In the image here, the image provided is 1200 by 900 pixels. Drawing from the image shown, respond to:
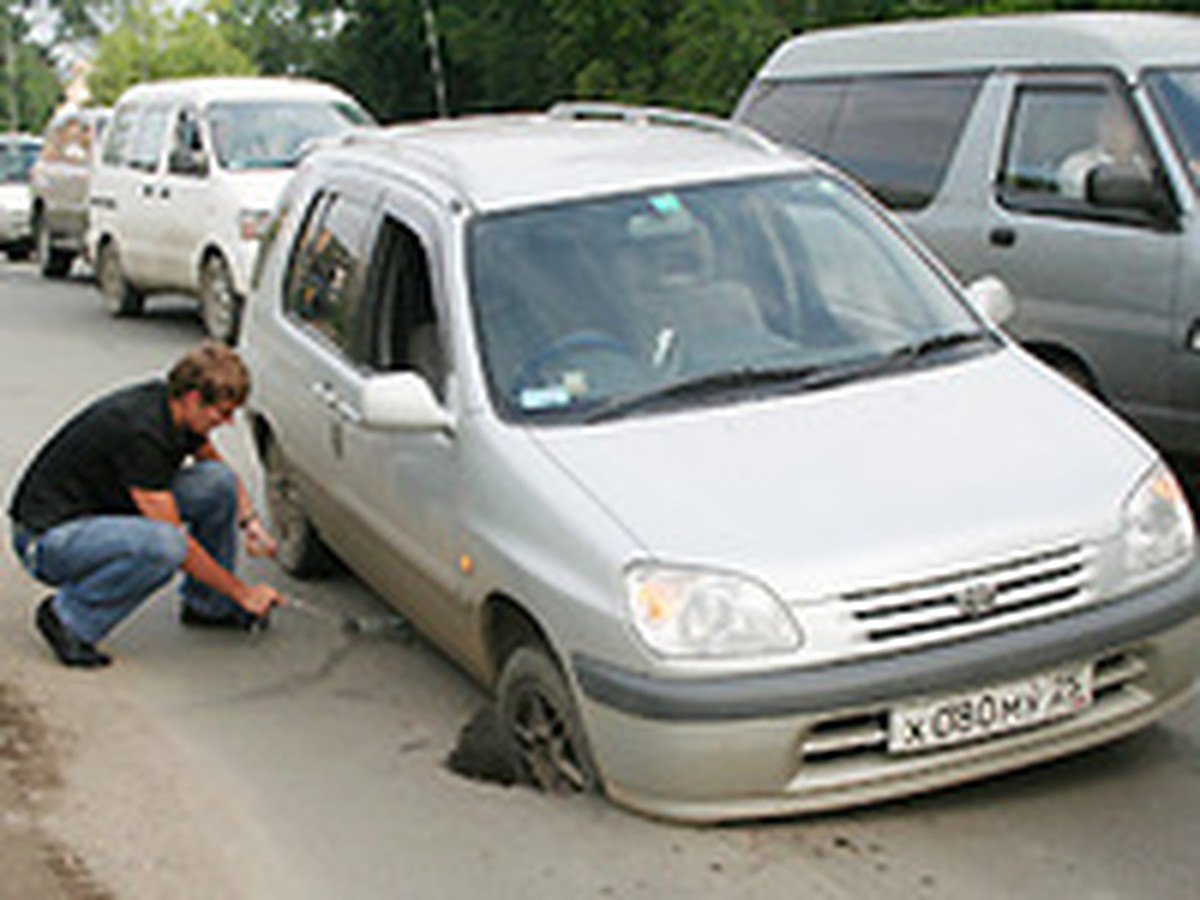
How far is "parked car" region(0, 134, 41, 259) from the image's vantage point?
23.8 metres

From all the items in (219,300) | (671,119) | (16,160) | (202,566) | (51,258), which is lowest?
(51,258)

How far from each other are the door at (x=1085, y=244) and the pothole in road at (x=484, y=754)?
3.29m

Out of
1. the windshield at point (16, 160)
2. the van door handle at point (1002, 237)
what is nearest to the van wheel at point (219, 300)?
the van door handle at point (1002, 237)

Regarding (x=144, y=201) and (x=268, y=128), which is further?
(x=144, y=201)

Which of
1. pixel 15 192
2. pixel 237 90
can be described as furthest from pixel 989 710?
pixel 15 192

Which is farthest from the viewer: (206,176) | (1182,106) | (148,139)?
(148,139)

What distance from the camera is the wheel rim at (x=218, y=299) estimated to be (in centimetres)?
1405

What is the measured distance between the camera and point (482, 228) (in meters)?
5.97

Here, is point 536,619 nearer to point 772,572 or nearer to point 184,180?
point 772,572

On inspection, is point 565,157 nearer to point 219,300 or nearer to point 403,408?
point 403,408

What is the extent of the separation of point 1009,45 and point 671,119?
7.48ft

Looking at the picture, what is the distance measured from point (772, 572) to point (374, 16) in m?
47.4

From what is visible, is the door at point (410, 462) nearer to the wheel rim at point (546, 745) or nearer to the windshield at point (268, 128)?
the wheel rim at point (546, 745)

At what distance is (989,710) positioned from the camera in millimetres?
4715
